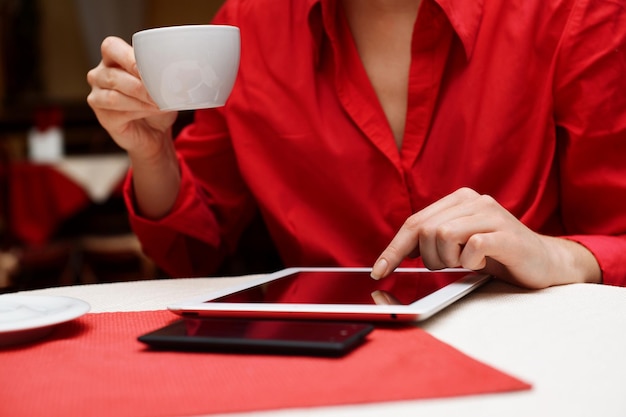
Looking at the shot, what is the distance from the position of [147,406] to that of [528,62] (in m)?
0.80

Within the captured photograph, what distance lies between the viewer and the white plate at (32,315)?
0.59 m

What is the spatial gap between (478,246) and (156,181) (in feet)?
1.85

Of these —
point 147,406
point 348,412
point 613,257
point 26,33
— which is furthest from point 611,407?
point 26,33

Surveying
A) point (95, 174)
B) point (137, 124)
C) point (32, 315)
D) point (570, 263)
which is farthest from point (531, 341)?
point (95, 174)

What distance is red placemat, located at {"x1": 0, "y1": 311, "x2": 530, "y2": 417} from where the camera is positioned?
45 centimetres

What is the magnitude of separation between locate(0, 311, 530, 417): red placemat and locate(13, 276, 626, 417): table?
2 centimetres

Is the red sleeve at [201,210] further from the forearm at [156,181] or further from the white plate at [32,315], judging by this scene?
the white plate at [32,315]

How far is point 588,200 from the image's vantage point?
3.50 ft

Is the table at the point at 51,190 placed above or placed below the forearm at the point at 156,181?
below

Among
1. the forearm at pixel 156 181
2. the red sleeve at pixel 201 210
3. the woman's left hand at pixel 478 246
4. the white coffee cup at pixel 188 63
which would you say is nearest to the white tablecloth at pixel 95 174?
the red sleeve at pixel 201 210

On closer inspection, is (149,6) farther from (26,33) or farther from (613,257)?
(613,257)

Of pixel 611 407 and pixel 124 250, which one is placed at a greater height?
pixel 611 407

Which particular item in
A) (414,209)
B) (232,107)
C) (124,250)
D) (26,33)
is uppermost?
(232,107)

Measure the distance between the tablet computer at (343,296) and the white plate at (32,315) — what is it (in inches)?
3.4
